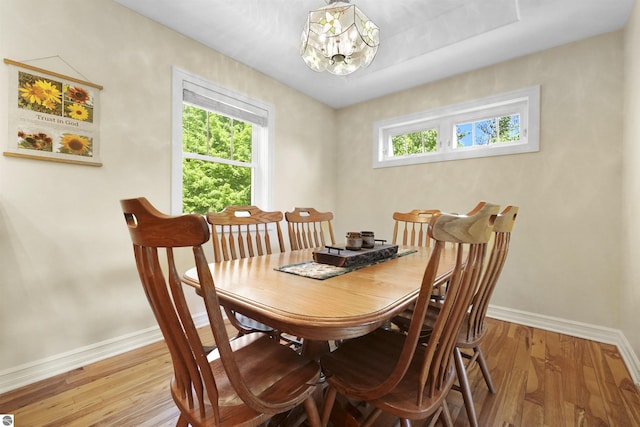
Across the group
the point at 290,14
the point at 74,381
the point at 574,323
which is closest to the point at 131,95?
the point at 290,14

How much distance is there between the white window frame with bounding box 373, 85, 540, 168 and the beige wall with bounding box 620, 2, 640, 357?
1.83 feet

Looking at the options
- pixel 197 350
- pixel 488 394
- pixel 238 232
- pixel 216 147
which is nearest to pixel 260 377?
pixel 197 350

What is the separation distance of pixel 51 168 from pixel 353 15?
200 centimetres

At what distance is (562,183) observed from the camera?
240 cm

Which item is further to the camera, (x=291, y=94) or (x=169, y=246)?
(x=291, y=94)

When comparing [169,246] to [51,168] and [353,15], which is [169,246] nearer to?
[353,15]

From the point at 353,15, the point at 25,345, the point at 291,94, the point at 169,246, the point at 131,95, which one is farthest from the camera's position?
the point at 291,94

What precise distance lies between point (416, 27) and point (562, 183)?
1.84 m

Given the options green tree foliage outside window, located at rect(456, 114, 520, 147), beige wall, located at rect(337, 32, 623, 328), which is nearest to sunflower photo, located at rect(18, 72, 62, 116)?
beige wall, located at rect(337, 32, 623, 328)


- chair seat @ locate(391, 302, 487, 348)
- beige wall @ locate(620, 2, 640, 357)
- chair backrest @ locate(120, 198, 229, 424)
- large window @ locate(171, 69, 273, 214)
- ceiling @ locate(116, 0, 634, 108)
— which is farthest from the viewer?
large window @ locate(171, 69, 273, 214)

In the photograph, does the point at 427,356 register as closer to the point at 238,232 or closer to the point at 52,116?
the point at 238,232

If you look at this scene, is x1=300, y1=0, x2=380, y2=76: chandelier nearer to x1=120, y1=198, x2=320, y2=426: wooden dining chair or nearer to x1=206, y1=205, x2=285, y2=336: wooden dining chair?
x1=206, y1=205, x2=285, y2=336: wooden dining chair

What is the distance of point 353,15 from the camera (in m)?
1.52

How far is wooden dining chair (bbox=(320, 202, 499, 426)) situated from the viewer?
2.46 feet
